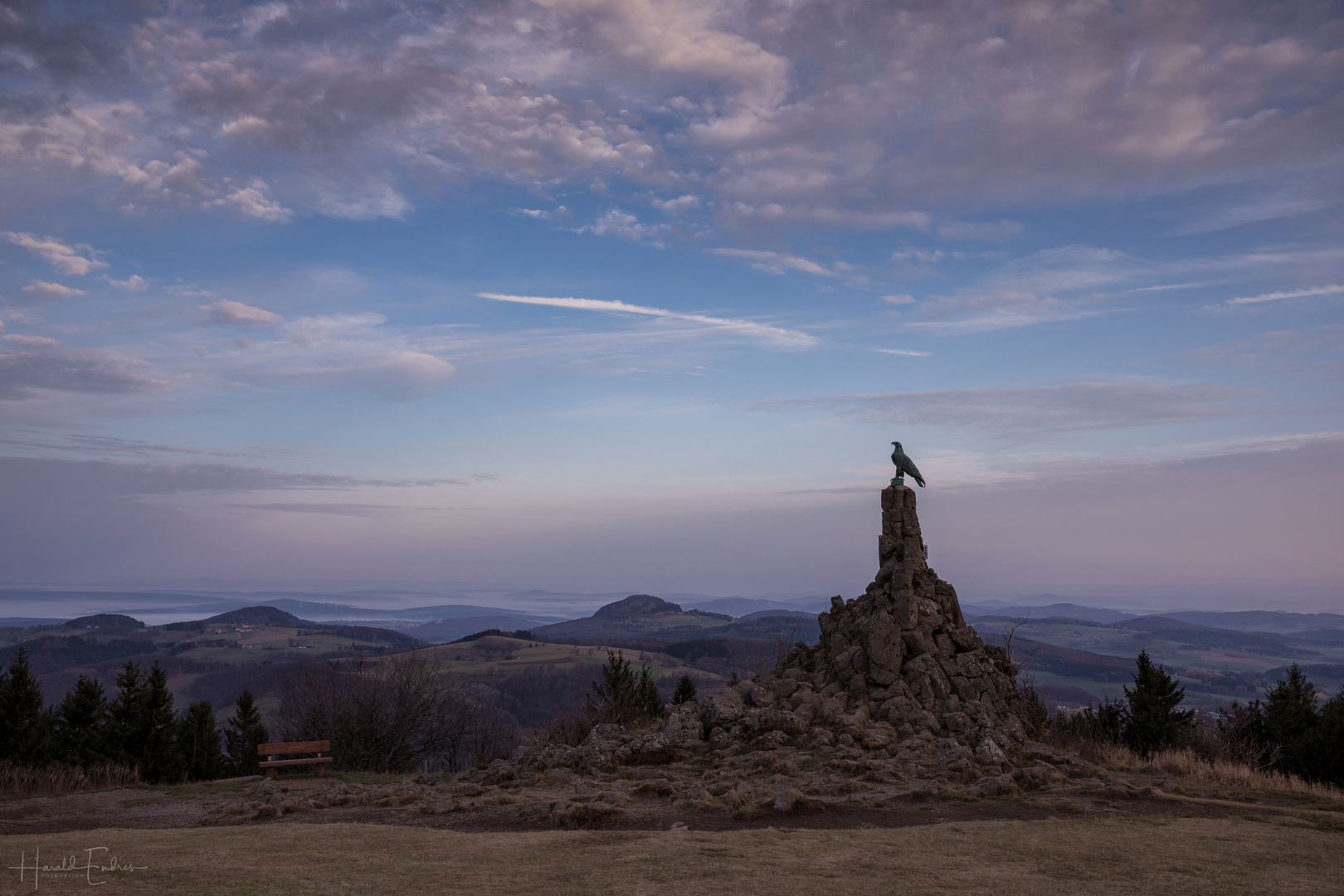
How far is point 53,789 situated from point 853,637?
82.9ft

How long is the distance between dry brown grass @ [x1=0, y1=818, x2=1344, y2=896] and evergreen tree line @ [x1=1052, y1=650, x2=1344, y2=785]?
46.5 ft

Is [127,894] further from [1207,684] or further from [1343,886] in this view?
[1207,684]

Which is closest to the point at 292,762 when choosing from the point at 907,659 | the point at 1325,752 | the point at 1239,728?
the point at 907,659

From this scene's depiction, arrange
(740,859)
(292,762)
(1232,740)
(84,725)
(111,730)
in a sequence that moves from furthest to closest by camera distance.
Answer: (84,725)
(111,730)
(1232,740)
(292,762)
(740,859)

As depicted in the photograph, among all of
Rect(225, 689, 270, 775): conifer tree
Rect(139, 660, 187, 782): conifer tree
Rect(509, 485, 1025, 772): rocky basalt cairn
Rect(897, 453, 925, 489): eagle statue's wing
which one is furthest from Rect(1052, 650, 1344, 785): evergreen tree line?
Rect(225, 689, 270, 775): conifer tree

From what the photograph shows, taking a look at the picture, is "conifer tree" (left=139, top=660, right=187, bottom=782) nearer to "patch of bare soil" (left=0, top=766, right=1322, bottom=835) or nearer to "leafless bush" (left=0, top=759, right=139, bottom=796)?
"leafless bush" (left=0, top=759, right=139, bottom=796)

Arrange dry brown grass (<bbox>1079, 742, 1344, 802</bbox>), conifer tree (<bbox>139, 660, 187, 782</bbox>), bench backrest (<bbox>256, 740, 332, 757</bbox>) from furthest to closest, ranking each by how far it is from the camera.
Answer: conifer tree (<bbox>139, 660, 187, 782</bbox>)
bench backrest (<bbox>256, 740, 332, 757</bbox>)
dry brown grass (<bbox>1079, 742, 1344, 802</bbox>)

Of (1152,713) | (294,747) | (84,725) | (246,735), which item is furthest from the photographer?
(246,735)

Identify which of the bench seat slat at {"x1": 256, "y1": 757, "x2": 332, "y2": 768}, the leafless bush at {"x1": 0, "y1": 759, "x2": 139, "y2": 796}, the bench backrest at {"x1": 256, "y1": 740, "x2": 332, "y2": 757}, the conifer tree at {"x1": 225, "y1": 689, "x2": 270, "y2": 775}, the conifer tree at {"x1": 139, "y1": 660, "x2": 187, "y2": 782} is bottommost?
the conifer tree at {"x1": 225, "y1": 689, "x2": 270, "y2": 775}

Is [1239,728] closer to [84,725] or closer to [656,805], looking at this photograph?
[656,805]

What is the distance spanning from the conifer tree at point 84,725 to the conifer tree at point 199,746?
405cm

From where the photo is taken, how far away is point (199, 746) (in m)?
51.4

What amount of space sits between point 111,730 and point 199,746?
25.3 ft

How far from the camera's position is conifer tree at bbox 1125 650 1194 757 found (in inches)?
1433
